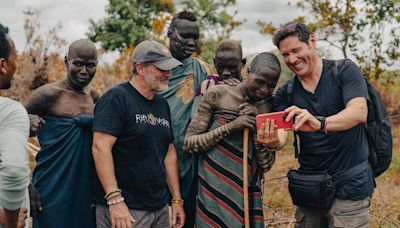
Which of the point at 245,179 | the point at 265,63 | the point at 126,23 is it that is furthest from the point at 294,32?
the point at 126,23

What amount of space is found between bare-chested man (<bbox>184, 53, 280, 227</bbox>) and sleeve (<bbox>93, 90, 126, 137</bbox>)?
0.47 meters

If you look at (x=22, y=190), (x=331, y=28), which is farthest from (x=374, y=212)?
(x=331, y=28)

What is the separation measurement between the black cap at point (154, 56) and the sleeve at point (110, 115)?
0.83ft

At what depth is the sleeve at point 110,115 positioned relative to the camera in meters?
2.85

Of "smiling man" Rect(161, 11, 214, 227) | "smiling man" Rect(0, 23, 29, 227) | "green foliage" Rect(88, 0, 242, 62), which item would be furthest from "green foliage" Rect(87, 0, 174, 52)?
"smiling man" Rect(0, 23, 29, 227)

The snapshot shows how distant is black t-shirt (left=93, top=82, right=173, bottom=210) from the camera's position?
113 inches

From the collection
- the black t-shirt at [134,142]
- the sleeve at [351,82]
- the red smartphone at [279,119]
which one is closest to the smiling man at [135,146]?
the black t-shirt at [134,142]

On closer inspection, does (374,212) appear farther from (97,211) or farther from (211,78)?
(97,211)

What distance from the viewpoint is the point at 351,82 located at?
2943mm

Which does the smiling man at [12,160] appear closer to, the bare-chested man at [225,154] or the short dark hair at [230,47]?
the bare-chested man at [225,154]

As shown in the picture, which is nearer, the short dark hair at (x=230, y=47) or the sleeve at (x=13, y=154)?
the sleeve at (x=13, y=154)

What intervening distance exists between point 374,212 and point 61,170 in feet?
10.3

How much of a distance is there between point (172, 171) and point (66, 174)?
2.01 ft

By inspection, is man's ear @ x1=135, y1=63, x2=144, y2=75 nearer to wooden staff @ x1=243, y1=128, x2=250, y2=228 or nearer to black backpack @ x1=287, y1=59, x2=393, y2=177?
wooden staff @ x1=243, y1=128, x2=250, y2=228
